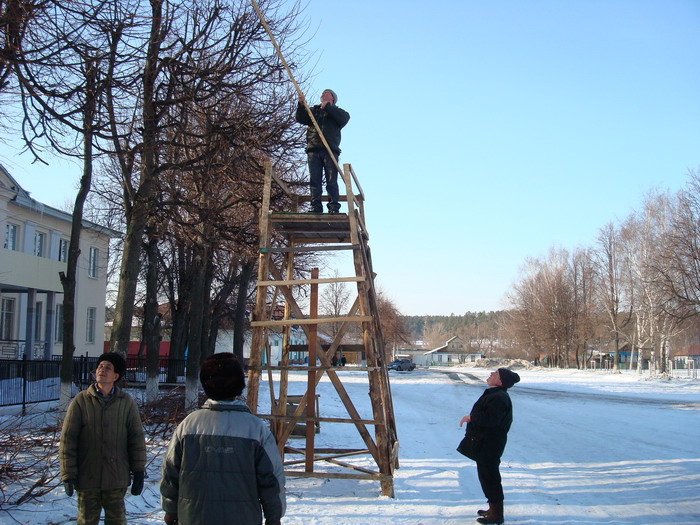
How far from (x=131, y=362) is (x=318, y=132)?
948 inches

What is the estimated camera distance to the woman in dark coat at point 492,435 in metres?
6.19

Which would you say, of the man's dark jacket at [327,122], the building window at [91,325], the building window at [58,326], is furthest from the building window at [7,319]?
the man's dark jacket at [327,122]

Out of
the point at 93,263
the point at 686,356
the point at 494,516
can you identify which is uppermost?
the point at 93,263

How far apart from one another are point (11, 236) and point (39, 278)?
8.58 feet

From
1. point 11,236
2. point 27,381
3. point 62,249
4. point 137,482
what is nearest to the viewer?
point 137,482

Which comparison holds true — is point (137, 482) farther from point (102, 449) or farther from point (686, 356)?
point (686, 356)

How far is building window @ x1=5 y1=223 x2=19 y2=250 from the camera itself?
2449 centimetres

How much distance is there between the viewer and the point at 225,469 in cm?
317

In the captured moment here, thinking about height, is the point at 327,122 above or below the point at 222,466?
above

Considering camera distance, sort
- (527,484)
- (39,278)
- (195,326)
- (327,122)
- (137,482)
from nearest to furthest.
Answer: (137,482), (327,122), (527,484), (195,326), (39,278)

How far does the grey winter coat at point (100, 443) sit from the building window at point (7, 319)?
23.6 meters

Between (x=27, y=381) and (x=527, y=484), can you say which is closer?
(x=527, y=484)

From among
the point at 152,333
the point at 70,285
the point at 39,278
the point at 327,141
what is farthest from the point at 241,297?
the point at 327,141

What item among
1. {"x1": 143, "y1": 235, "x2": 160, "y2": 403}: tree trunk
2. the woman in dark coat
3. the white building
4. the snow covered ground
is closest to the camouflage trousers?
the snow covered ground
